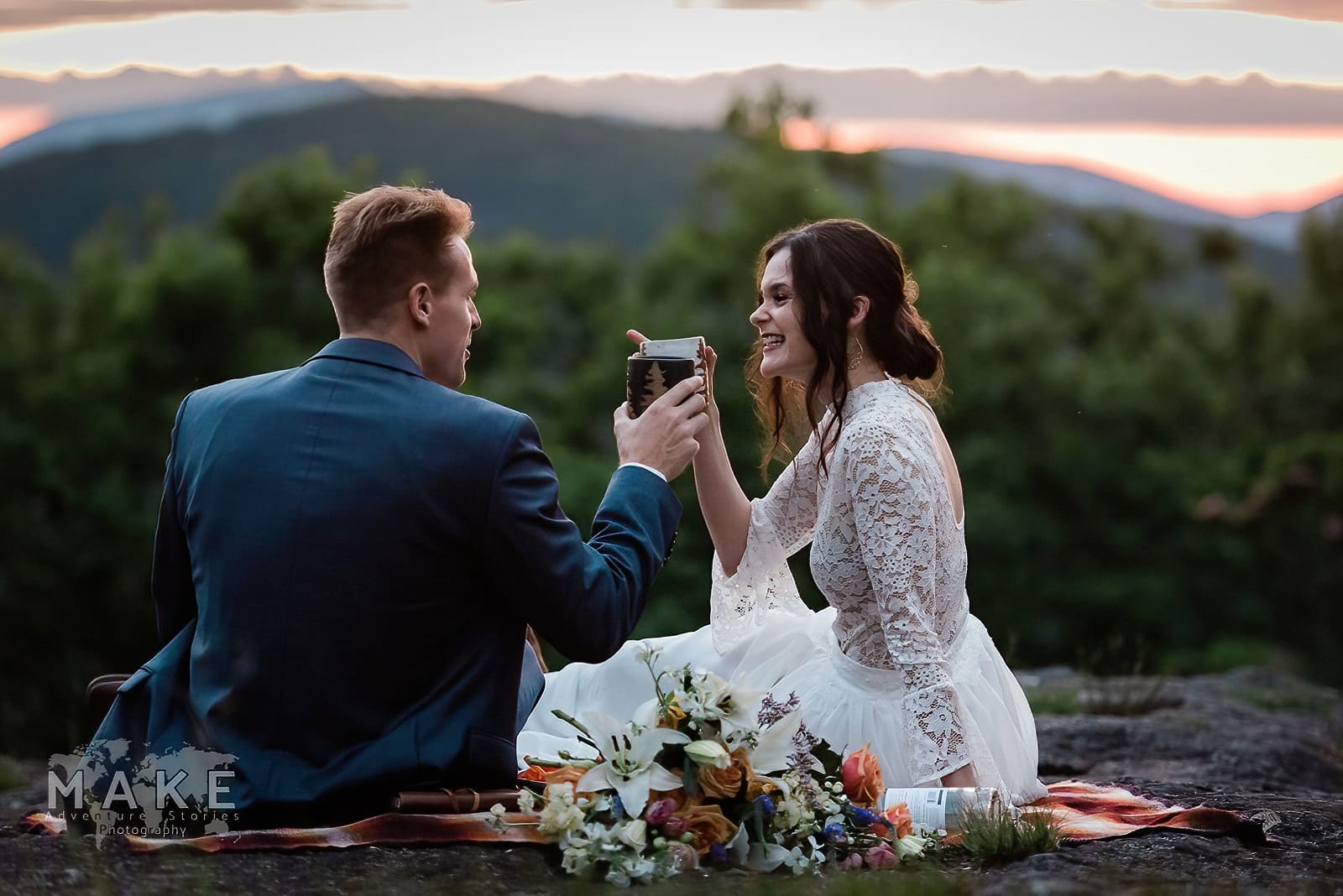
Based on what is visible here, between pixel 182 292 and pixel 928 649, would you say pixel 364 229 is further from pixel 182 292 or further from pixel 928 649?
pixel 182 292

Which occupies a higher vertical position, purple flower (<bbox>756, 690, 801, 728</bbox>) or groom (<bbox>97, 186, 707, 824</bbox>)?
groom (<bbox>97, 186, 707, 824</bbox>)

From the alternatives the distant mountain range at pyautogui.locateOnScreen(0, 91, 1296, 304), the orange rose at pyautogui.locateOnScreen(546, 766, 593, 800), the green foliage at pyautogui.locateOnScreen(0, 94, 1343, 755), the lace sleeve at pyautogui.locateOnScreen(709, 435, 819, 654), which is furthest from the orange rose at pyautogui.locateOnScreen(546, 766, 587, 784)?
the distant mountain range at pyautogui.locateOnScreen(0, 91, 1296, 304)

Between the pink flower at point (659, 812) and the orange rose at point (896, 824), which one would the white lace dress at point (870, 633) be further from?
the pink flower at point (659, 812)

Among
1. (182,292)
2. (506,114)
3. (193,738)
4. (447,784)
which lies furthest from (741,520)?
(506,114)

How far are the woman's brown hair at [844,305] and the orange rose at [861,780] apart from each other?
103 cm

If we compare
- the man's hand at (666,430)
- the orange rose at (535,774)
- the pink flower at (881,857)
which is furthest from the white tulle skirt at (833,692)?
the man's hand at (666,430)

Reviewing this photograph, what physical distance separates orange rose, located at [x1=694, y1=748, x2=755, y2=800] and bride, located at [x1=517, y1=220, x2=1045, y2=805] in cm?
78

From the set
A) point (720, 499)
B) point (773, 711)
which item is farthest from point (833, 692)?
point (720, 499)

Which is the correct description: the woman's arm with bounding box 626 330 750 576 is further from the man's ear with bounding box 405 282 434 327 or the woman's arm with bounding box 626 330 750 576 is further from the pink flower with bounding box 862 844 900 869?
the pink flower with bounding box 862 844 900 869

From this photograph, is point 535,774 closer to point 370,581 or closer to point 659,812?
point 659,812

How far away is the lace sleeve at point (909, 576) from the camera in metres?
4.08

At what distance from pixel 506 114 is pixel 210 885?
45819 millimetres

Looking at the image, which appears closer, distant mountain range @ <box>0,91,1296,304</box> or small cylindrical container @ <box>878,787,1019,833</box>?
small cylindrical container @ <box>878,787,1019,833</box>

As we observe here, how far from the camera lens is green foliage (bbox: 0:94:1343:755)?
24.0 meters
